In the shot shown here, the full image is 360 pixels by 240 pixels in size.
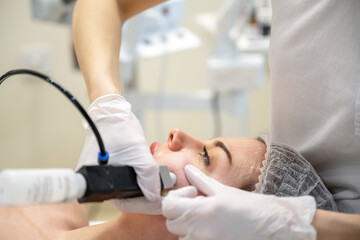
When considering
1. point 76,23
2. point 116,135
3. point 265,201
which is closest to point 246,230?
point 265,201

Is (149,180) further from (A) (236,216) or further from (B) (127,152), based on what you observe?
(A) (236,216)

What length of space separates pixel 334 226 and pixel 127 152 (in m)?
0.47

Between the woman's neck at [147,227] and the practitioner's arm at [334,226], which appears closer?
the practitioner's arm at [334,226]

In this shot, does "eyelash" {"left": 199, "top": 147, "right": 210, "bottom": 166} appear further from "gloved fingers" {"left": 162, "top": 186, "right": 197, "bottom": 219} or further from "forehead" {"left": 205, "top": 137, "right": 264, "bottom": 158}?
"gloved fingers" {"left": 162, "top": 186, "right": 197, "bottom": 219}

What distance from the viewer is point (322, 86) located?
1154 millimetres

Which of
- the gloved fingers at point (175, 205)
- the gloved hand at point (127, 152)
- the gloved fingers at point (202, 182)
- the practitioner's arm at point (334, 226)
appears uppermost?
the gloved hand at point (127, 152)

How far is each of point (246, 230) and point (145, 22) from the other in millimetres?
1592

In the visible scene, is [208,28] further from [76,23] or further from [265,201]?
[265,201]

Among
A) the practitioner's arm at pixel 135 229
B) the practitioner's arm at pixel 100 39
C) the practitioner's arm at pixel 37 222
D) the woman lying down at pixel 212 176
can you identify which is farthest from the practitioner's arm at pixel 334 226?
the practitioner's arm at pixel 37 222

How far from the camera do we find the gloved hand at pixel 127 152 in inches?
36.8

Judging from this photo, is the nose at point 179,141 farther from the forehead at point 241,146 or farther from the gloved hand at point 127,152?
the gloved hand at point 127,152

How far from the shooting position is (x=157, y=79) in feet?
12.0

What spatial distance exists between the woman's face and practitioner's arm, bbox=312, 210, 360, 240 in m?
0.28

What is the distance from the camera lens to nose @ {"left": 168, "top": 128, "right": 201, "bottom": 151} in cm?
119
